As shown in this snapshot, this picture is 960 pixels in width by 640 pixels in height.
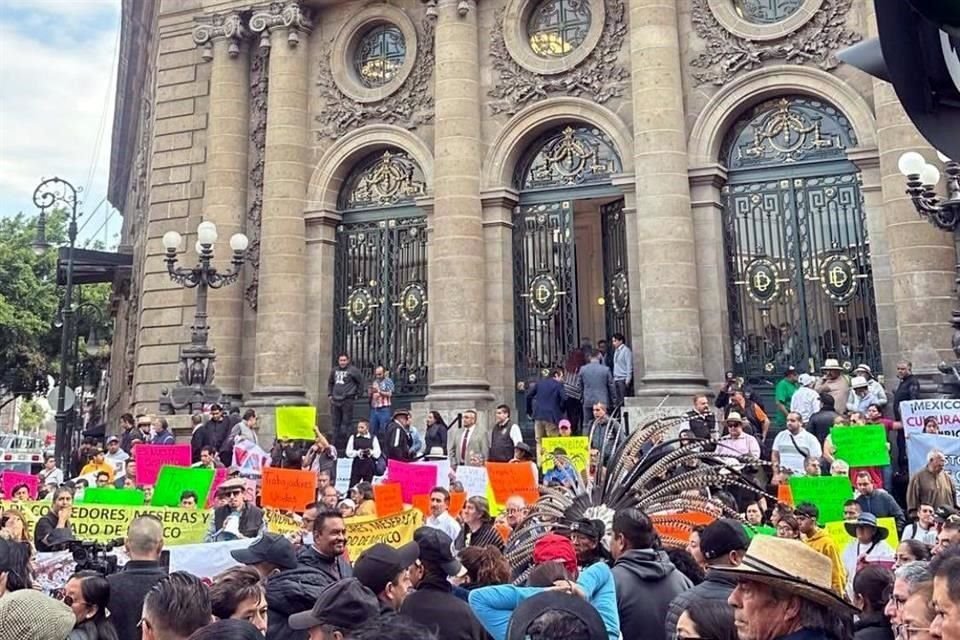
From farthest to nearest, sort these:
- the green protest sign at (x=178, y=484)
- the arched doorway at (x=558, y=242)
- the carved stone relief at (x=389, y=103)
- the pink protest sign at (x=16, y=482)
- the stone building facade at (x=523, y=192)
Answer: the carved stone relief at (x=389, y=103), the arched doorway at (x=558, y=242), the stone building facade at (x=523, y=192), the pink protest sign at (x=16, y=482), the green protest sign at (x=178, y=484)

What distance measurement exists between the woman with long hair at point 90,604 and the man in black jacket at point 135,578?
0.56 m

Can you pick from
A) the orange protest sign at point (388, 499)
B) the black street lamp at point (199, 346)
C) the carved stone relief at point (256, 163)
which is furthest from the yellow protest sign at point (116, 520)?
the carved stone relief at point (256, 163)

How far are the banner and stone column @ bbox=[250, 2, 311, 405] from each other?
554 inches

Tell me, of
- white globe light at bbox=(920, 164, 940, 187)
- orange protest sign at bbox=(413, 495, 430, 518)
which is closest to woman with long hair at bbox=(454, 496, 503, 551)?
orange protest sign at bbox=(413, 495, 430, 518)

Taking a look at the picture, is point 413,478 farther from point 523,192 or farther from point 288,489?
point 523,192

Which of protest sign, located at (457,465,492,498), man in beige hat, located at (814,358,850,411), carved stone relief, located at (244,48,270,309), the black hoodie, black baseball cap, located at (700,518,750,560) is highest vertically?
carved stone relief, located at (244,48,270,309)

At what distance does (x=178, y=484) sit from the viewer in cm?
1279

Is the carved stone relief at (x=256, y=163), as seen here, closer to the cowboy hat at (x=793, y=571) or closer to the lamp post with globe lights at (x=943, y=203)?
the lamp post with globe lights at (x=943, y=203)

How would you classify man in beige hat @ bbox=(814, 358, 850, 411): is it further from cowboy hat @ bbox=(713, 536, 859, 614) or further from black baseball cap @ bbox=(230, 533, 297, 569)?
cowboy hat @ bbox=(713, 536, 859, 614)

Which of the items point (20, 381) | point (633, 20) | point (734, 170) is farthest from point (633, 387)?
point (20, 381)

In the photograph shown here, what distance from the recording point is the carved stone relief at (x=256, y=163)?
76.9 feet

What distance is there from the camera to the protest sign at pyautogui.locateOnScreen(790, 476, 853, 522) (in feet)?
36.1

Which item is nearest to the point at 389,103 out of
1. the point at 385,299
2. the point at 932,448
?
the point at 385,299

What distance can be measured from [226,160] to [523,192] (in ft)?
26.5
